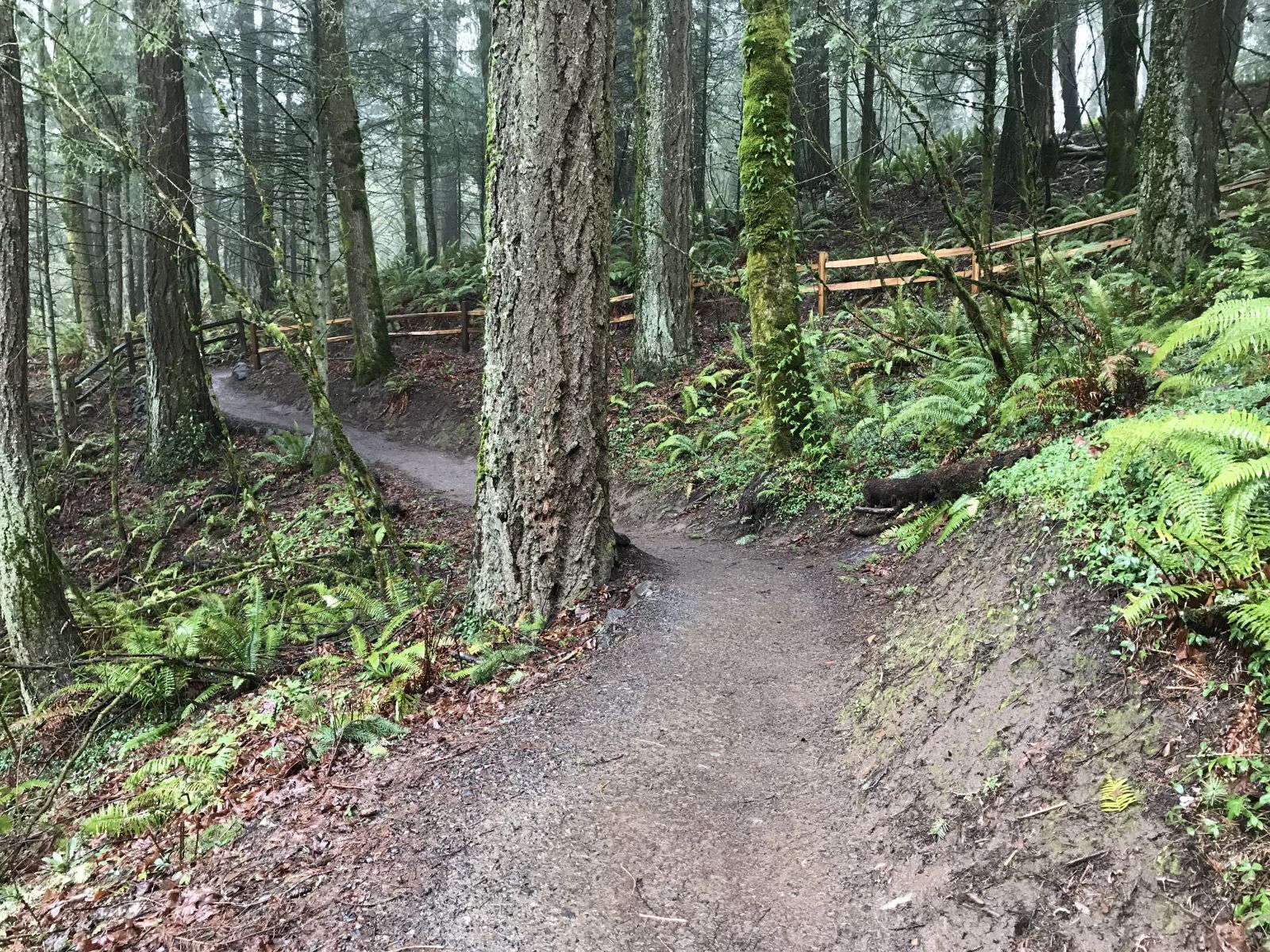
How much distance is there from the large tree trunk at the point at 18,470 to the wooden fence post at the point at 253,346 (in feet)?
49.0

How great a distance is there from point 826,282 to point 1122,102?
9021mm

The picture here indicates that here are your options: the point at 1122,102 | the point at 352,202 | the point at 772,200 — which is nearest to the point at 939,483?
the point at 772,200

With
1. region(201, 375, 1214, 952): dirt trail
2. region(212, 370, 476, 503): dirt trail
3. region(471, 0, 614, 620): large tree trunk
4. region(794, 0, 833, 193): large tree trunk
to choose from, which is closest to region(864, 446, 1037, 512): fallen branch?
region(201, 375, 1214, 952): dirt trail

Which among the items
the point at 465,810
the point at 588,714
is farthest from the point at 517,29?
the point at 465,810

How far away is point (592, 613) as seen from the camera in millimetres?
5238

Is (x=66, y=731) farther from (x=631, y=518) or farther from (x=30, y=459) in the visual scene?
(x=631, y=518)

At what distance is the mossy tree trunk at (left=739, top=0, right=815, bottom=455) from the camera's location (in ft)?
23.9

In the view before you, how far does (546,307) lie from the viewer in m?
5.08

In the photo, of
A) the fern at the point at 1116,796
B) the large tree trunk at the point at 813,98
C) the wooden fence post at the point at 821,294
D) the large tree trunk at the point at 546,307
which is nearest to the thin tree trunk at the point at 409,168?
the large tree trunk at the point at 813,98

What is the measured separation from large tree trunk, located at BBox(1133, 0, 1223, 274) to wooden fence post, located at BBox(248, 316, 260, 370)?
2051cm

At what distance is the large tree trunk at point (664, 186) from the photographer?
39.0 feet

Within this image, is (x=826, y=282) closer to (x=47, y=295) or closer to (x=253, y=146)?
(x=47, y=295)

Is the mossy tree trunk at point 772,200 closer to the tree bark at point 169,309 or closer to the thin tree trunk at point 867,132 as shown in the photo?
the tree bark at point 169,309

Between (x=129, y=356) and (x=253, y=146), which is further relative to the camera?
(x=253, y=146)
